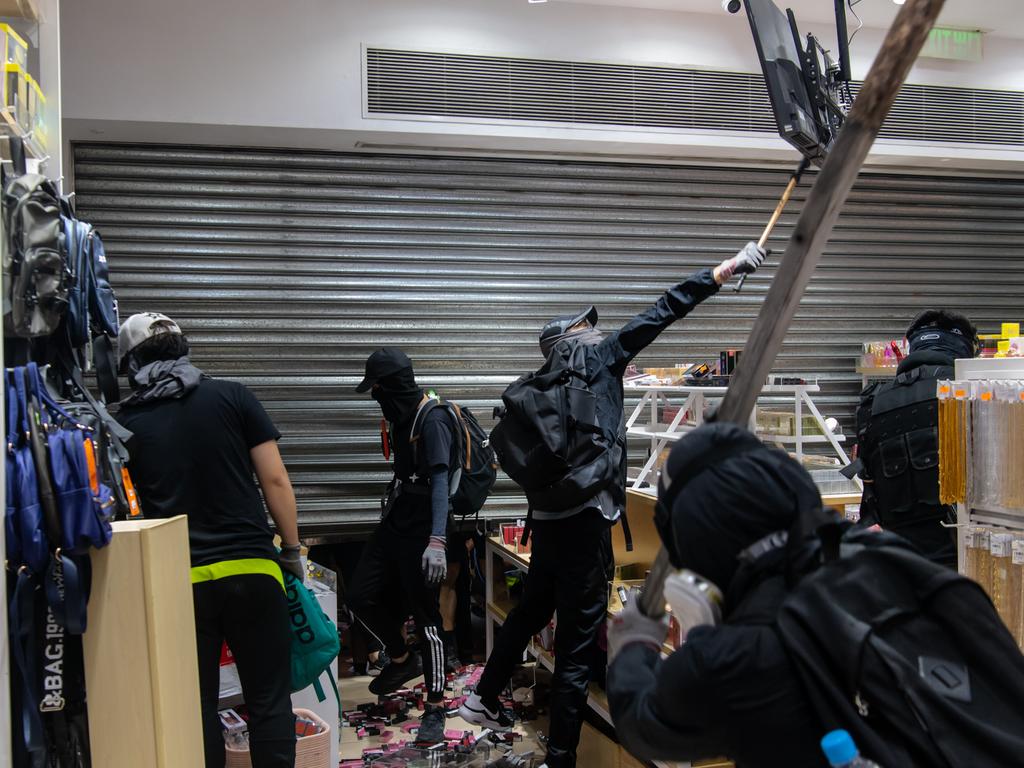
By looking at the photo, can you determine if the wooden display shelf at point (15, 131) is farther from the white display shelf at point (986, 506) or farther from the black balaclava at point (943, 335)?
the black balaclava at point (943, 335)

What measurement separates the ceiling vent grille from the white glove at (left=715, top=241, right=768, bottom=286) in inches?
121

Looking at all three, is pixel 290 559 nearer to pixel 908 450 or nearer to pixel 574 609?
pixel 574 609

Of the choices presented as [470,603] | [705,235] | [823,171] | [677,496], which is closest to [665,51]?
[705,235]

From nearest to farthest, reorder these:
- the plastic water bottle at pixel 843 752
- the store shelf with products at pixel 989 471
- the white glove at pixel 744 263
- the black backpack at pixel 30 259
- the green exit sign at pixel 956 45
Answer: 1. the plastic water bottle at pixel 843 752
2. the black backpack at pixel 30 259
3. the store shelf with products at pixel 989 471
4. the white glove at pixel 744 263
5. the green exit sign at pixel 956 45

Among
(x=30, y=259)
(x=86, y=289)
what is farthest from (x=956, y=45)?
(x=30, y=259)

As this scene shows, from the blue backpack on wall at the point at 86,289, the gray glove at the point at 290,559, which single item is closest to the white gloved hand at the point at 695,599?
the blue backpack on wall at the point at 86,289

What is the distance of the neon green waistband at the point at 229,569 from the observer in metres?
3.51

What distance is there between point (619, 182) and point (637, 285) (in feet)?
2.66

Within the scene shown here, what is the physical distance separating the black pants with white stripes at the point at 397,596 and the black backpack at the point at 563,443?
131cm

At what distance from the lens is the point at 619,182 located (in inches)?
279

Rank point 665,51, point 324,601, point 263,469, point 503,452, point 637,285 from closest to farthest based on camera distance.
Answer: point 263,469 < point 503,452 < point 324,601 < point 665,51 < point 637,285

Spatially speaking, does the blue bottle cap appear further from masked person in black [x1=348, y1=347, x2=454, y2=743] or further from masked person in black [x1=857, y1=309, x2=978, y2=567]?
masked person in black [x1=348, y1=347, x2=454, y2=743]

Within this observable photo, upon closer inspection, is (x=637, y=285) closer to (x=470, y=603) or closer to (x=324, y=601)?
(x=470, y=603)

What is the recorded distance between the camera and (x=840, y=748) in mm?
1434
